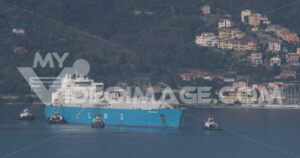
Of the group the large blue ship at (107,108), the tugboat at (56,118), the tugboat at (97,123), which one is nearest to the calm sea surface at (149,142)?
the tugboat at (97,123)

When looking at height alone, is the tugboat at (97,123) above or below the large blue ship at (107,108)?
below

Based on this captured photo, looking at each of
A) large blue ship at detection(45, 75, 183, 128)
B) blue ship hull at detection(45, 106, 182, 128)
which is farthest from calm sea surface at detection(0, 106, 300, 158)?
large blue ship at detection(45, 75, 183, 128)

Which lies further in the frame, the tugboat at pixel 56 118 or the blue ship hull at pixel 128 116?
the tugboat at pixel 56 118

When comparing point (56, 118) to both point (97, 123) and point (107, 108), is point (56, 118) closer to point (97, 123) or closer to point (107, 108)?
point (107, 108)

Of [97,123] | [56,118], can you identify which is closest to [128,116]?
[97,123]

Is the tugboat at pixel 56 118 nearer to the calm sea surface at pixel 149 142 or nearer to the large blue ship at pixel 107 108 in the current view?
the large blue ship at pixel 107 108

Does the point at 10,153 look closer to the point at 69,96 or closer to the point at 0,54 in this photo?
the point at 69,96

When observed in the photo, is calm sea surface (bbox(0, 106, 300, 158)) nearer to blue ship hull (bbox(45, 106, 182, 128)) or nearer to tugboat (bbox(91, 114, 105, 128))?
tugboat (bbox(91, 114, 105, 128))
